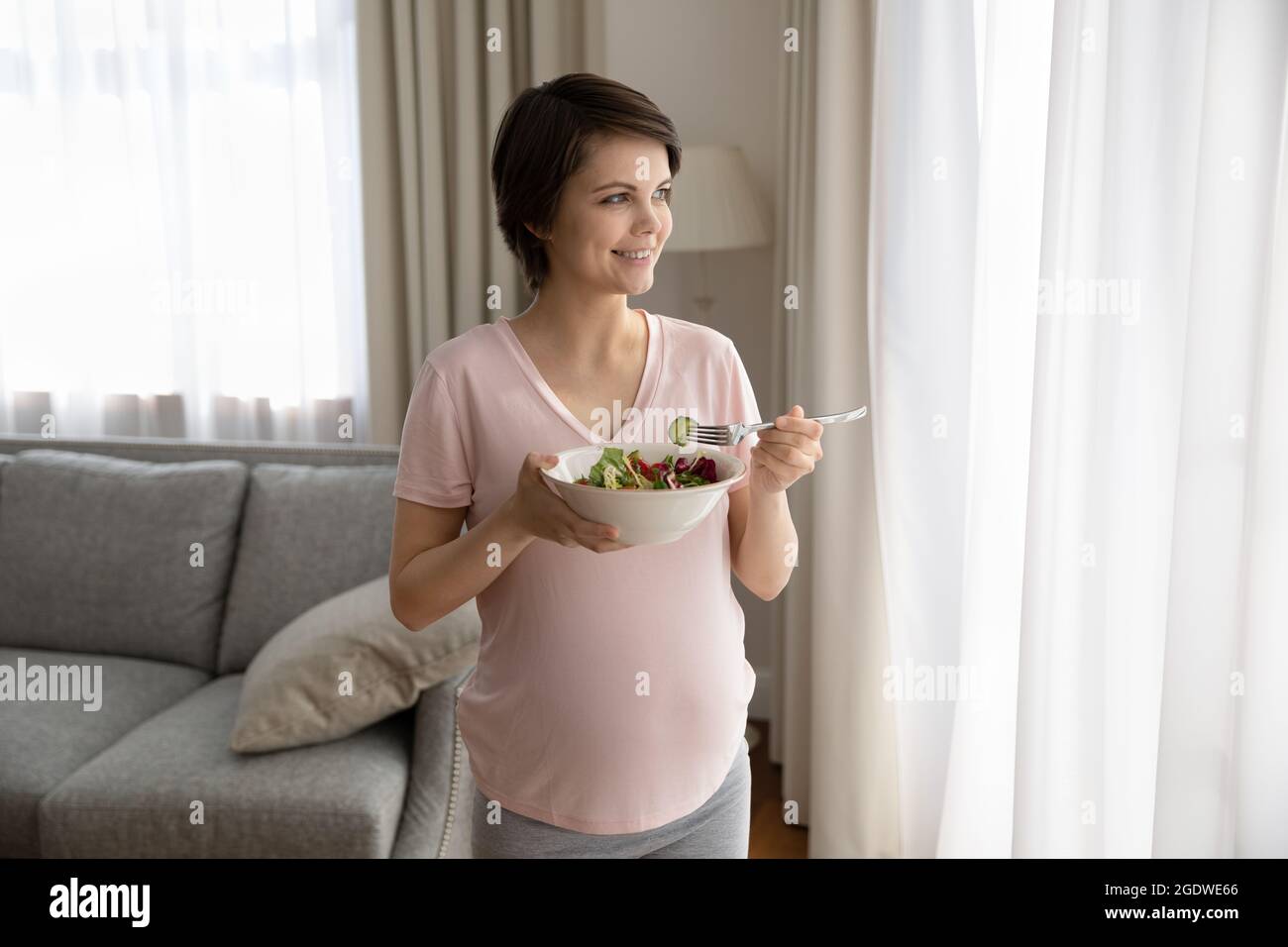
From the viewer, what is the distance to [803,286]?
8.73ft

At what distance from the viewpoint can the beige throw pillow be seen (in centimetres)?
205

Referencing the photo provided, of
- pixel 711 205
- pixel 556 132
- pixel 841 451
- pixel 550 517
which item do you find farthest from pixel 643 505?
pixel 711 205

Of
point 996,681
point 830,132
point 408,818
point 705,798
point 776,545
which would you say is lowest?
point 408,818

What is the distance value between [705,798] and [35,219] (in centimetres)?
367

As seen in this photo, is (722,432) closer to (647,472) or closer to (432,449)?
(647,472)

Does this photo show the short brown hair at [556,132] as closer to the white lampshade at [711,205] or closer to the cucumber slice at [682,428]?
the cucumber slice at [682,428]

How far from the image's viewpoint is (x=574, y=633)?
115 centimetres

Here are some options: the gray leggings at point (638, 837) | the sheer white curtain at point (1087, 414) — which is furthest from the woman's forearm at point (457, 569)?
the sheer white curtain at point (1087, 414)

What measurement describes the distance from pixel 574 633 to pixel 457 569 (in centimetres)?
14

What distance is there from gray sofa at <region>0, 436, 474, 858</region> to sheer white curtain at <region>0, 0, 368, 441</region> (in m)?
0.80

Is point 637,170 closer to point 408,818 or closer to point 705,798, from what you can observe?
point 705,798

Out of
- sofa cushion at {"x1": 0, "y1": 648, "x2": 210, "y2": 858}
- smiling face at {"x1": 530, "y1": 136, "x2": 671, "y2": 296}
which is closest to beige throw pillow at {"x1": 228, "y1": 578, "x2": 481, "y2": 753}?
sofa cushion at {"x1": 0, "y1": 648, "x2": 210, "y2": 858}

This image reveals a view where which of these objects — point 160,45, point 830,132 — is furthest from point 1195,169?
point 160,45

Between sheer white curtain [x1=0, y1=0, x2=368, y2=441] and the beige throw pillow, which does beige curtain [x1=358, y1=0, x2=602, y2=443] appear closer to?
sheer white curtain [x1=0, y1=0, x2=368, y2=441]
